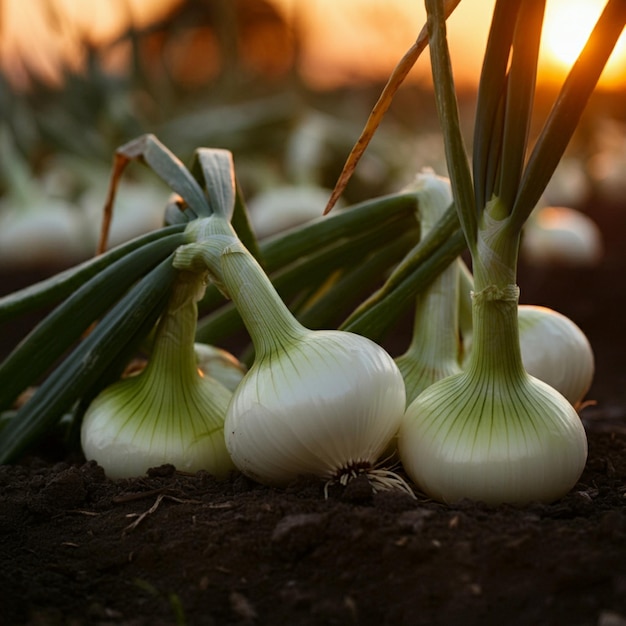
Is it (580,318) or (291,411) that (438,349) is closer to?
(291,411)

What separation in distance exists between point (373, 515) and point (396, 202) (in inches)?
25.5

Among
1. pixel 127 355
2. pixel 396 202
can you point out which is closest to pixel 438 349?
pixel 396 202

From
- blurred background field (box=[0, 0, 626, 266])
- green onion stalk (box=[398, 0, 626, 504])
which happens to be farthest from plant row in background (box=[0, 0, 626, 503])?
blurred background field (box=[0, 0, 626, 266])

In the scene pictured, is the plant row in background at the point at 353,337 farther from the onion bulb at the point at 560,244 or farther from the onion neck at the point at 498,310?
the onion bulb at the point at 560,244

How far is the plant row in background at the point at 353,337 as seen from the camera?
1070 mm

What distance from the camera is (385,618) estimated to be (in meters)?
0.90

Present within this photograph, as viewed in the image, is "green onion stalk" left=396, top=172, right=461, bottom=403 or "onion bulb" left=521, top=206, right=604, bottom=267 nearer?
"green onion stalk" left=396, top=172, right=461, bottom=403

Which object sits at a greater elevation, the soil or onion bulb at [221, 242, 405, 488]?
onion bulb at [221, 242, 405, 488]

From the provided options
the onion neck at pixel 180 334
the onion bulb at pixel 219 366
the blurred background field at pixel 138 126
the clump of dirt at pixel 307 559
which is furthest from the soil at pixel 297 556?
the blurred background field at pixel 138 126

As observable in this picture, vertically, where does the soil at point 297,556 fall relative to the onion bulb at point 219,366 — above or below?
below

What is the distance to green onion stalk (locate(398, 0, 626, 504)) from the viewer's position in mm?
1057

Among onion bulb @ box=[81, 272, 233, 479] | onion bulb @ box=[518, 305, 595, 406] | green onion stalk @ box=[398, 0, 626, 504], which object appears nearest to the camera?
green onion stalk @ box=[398, 0, 626, 504]

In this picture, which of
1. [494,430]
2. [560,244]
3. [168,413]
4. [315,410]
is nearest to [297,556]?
[315,410]

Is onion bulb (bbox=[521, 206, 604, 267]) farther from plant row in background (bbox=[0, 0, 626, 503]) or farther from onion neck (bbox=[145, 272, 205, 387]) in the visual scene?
onion neck (bbox=[145, 272, 205, 387])
